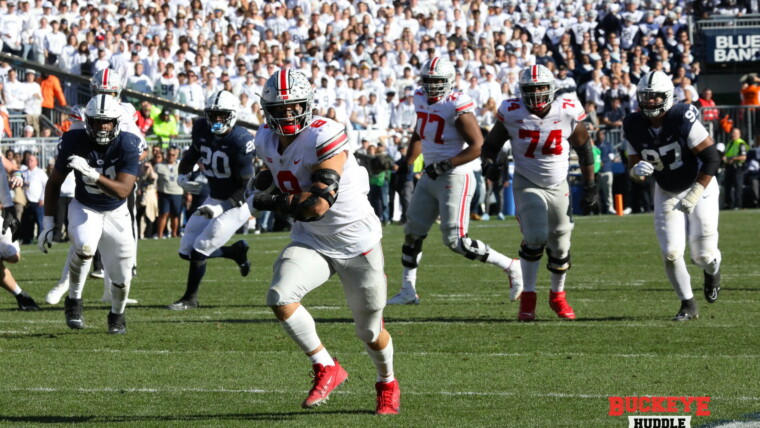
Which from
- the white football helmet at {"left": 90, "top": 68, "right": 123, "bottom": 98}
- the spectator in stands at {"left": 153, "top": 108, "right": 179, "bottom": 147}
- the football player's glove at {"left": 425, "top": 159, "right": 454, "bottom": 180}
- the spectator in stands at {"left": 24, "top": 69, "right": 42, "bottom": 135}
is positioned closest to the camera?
the white football helmet at {"left": 90, "top": 68, "right": 123, "bottom": 98}

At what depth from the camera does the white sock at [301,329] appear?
17.9 ft

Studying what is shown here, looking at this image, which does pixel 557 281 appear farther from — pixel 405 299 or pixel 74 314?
pixel 74 314

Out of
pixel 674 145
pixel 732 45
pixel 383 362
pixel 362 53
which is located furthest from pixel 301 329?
pixel 732 45

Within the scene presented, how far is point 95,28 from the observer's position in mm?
21359

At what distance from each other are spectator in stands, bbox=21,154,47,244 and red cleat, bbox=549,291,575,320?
36.3 feet

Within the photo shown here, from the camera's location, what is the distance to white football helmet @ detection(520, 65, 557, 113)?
8.24 metres

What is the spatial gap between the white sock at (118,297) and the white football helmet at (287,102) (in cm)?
291

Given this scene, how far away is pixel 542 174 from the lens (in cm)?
852

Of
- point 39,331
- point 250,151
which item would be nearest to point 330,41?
point 250,151

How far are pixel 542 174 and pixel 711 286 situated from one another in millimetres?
1479

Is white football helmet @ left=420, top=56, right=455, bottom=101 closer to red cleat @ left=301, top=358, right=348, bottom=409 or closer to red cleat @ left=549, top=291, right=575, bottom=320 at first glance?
red cleat @ left=549, top=291, right=575, bottom=320

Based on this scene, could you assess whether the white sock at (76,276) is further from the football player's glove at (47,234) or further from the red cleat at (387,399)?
the red cleat at (387,399)

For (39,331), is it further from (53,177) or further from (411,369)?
(411,369)

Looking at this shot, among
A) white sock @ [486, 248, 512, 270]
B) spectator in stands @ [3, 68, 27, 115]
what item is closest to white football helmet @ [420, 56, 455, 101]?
white sock @ [486, 248, 512, 270]
